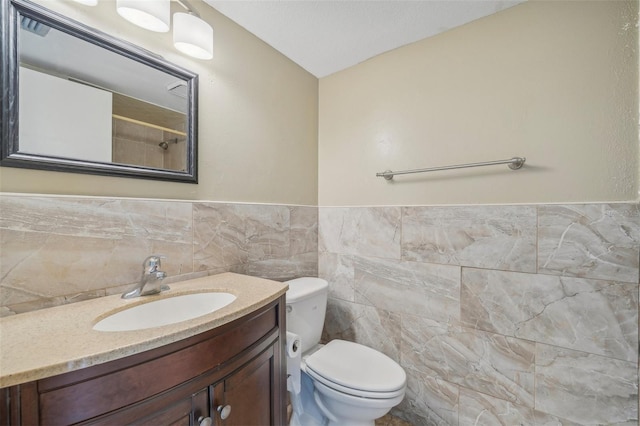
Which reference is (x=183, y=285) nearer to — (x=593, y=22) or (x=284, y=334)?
(x=284, y=334)

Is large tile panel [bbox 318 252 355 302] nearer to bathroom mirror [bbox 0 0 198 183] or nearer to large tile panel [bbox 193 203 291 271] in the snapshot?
large tile panel [bbox 193 203 291 271]

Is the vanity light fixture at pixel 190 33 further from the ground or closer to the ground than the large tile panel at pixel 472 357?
further from the ground

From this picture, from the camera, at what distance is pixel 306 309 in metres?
1.52

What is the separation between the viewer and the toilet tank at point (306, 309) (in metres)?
1.45

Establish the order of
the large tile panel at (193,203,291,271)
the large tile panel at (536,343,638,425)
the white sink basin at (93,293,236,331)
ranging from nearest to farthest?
the white sink basin at (93,293,236,331), the large tile panel at (536,343,638,425), the large tile panel at (193,203,291,271)

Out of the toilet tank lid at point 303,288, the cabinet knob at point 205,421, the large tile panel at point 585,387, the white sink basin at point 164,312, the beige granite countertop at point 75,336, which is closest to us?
the beige granite countertop at point 75,336

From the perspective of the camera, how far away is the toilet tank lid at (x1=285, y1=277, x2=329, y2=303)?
1.42m

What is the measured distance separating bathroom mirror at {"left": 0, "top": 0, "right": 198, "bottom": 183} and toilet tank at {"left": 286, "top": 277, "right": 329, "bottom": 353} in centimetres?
82

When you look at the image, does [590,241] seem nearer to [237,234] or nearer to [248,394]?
[248,394]

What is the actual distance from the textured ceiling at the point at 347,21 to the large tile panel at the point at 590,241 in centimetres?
107

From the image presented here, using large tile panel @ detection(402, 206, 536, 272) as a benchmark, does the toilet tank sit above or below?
below

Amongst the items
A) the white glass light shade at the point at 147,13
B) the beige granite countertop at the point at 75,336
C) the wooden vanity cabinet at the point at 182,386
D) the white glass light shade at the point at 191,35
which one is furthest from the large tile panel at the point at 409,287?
the white glass light shade at the point at 147,13

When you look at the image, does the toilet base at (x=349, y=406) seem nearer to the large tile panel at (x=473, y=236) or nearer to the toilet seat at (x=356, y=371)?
the toilet seat at (x=356, y=371)

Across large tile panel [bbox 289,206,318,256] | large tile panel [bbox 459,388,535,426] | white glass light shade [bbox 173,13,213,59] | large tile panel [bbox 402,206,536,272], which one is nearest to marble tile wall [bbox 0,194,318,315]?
large tile panel [bbox 289,206,318,256]
